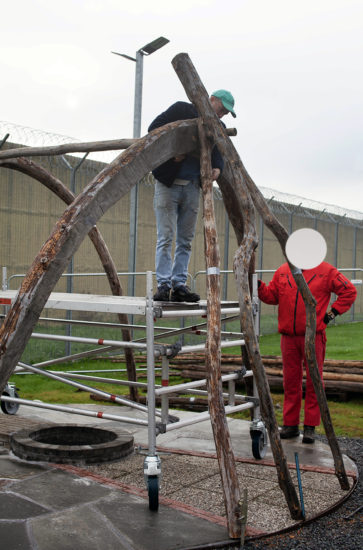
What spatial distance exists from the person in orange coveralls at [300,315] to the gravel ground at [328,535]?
1.65 m

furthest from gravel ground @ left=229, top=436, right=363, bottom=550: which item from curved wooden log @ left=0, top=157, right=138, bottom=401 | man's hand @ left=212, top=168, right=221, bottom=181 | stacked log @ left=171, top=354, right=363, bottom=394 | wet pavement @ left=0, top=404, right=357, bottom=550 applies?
stacked log @ left=171, top=354, right=363, bottom=394

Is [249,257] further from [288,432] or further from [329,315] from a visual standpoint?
[288,432]

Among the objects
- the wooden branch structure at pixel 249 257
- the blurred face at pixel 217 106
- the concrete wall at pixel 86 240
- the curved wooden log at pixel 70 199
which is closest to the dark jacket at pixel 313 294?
the wooden branch structure at pixel 249 257

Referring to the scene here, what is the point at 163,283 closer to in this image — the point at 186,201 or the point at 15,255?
the point at 186,201

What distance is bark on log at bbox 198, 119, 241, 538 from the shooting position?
Result: 3.65 meters

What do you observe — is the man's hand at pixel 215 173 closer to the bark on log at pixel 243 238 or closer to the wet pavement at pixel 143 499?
the bark on log at pixel 243 238

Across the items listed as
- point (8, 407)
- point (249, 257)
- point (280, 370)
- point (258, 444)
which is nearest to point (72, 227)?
point (249, 257)

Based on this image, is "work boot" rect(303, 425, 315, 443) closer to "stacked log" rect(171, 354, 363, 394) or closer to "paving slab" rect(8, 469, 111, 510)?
"paving slab" rect(8, 469, 111, 510)

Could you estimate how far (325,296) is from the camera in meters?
6.05

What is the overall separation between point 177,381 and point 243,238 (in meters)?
5.69

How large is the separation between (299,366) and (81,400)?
3.31 meters

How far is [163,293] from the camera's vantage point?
5.00 metres

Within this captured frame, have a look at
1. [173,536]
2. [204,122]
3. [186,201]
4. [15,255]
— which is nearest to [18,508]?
[173,536]

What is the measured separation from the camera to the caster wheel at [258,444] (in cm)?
534
